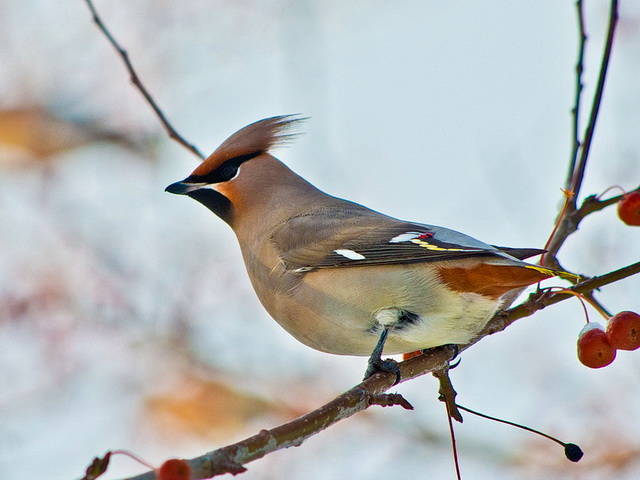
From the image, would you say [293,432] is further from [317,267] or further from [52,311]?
[52,311]

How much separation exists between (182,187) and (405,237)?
118cm

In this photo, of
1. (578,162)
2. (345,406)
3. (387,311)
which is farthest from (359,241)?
(345,406)

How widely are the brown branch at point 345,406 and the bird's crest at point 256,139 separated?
62.7 inches

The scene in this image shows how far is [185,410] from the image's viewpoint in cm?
804

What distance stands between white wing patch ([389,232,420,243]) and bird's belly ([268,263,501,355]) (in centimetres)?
19

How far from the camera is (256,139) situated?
5.11 metres

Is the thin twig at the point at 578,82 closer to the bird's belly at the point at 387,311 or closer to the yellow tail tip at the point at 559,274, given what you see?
the yellow tail tip at the point at 559,274

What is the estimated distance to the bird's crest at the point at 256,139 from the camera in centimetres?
498

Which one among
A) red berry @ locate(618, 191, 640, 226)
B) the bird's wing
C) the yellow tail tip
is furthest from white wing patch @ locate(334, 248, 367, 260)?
red berry @ locate(618, 191, 640, 226)

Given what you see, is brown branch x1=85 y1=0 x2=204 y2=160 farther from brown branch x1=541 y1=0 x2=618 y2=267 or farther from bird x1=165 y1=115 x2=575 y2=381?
brown branch x1=541 y1=0 x2=618 y2=267

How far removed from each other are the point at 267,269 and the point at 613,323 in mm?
1660

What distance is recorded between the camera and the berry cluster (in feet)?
11.3

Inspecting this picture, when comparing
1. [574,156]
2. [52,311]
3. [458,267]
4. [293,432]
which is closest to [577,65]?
[574,156]

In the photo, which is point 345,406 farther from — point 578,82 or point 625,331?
point 578,82
